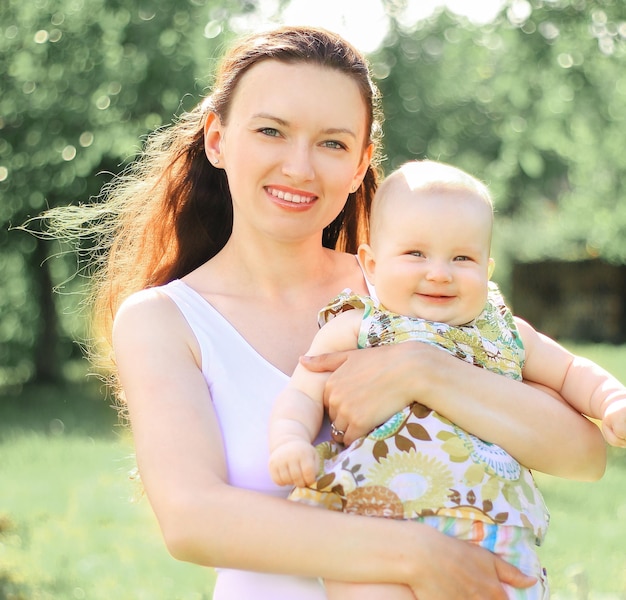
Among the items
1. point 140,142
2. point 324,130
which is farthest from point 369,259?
point 140,142

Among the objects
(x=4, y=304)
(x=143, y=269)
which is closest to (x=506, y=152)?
(x=4, y=304)

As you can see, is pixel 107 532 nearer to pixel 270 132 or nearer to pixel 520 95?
pixel 270 132

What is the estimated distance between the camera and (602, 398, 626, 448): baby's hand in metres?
2.19

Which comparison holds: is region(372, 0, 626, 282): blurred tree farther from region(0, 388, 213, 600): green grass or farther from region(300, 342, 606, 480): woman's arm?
region(0, 388, 213, 600): green grass

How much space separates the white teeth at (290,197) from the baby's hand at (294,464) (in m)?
0.68

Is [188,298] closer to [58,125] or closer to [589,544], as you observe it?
[589,544]

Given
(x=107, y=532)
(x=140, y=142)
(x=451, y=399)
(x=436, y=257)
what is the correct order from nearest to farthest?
(x=451, y=399) < (x=436, y=257) < (x=107, y=532) < (x=140, y=142)

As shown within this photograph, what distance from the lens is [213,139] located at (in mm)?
2721

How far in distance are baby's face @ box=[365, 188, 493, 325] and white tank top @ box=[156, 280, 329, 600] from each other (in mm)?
370

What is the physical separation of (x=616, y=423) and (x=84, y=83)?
394 inches

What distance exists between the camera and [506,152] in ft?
36.3

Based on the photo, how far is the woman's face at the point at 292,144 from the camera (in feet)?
7.82

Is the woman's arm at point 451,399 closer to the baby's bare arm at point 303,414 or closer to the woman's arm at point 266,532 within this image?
the baby's bare arm at point 303,414

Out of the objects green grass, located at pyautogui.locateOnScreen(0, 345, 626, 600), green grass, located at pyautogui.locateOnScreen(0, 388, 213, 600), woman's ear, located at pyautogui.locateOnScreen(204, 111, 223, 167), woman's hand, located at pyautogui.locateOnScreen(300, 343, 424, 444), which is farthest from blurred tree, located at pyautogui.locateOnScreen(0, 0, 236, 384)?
woman's hand, located at pyautogui.locateOnScreen(300, 343, 424, 444)
